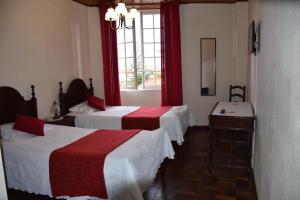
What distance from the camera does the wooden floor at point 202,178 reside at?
2932 millimetres

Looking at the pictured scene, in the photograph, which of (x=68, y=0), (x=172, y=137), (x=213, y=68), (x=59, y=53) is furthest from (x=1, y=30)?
(x=213, y=68)

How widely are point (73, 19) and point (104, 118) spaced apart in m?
2.03

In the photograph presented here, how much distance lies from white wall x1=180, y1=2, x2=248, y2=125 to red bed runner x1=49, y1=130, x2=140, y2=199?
3.26 m

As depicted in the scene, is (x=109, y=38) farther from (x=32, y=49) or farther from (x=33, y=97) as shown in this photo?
(x=33, y=97)

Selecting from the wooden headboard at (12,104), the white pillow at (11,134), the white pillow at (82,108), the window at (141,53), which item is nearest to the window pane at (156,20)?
the window at (141,53)

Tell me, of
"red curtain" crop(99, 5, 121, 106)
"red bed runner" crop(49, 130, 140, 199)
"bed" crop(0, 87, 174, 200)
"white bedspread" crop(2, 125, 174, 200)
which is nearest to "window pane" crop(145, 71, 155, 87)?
"red curtain" crop(99, 5, 121, 106)

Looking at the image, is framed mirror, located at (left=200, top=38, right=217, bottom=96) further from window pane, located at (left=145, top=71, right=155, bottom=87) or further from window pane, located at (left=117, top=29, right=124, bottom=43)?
window pane, located at (left=117, top=29, right=124, bottom=43)

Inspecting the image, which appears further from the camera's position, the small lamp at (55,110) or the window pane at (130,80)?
the window pane at (130,80)

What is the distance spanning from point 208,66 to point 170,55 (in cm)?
82

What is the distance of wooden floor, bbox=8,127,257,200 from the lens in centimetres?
293

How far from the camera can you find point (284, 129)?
53.5 inches

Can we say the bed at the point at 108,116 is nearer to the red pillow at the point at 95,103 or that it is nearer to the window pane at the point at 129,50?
the red pillow at the point at 95,103

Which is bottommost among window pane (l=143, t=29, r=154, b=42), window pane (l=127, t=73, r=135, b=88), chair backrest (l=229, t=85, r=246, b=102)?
chair backrest (l=229, t=85, r=246, b=102)

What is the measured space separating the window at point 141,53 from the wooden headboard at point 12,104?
237 centimetres
